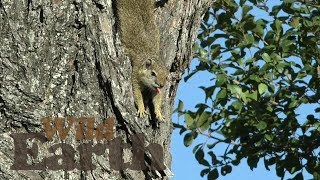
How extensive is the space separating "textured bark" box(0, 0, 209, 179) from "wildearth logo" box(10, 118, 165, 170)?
0.02 meters

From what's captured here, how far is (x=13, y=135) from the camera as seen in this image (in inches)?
97.5

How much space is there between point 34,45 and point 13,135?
33 centimetres

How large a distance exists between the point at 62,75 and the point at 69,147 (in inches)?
10.2

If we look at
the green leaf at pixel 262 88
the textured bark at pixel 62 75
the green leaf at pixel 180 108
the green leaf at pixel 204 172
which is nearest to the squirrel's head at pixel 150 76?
the green leaf at pixel 180 108

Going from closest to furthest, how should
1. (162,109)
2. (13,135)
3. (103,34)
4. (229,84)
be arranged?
(13,135) → (103,34) → (162,109) → (229,84)

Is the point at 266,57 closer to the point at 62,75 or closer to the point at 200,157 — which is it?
the point at 200,157

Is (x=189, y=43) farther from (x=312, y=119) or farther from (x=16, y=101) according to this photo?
(x=312, y=119)

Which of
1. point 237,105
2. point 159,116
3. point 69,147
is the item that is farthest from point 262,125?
point 69,147

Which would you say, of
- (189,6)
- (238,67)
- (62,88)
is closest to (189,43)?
(189,6)

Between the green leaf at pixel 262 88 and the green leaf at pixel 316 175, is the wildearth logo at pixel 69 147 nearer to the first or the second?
the green leaf at pixel 262 88

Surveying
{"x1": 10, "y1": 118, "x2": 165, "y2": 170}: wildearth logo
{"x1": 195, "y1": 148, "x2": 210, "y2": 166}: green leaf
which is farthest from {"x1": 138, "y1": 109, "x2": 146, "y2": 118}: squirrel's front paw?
{"x1": 195, "y1": 148, "x2": 210, "y2": 166}: green leaf

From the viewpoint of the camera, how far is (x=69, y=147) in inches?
101

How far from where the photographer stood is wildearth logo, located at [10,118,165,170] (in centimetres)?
249

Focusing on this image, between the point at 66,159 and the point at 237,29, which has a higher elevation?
the point at 237,29
